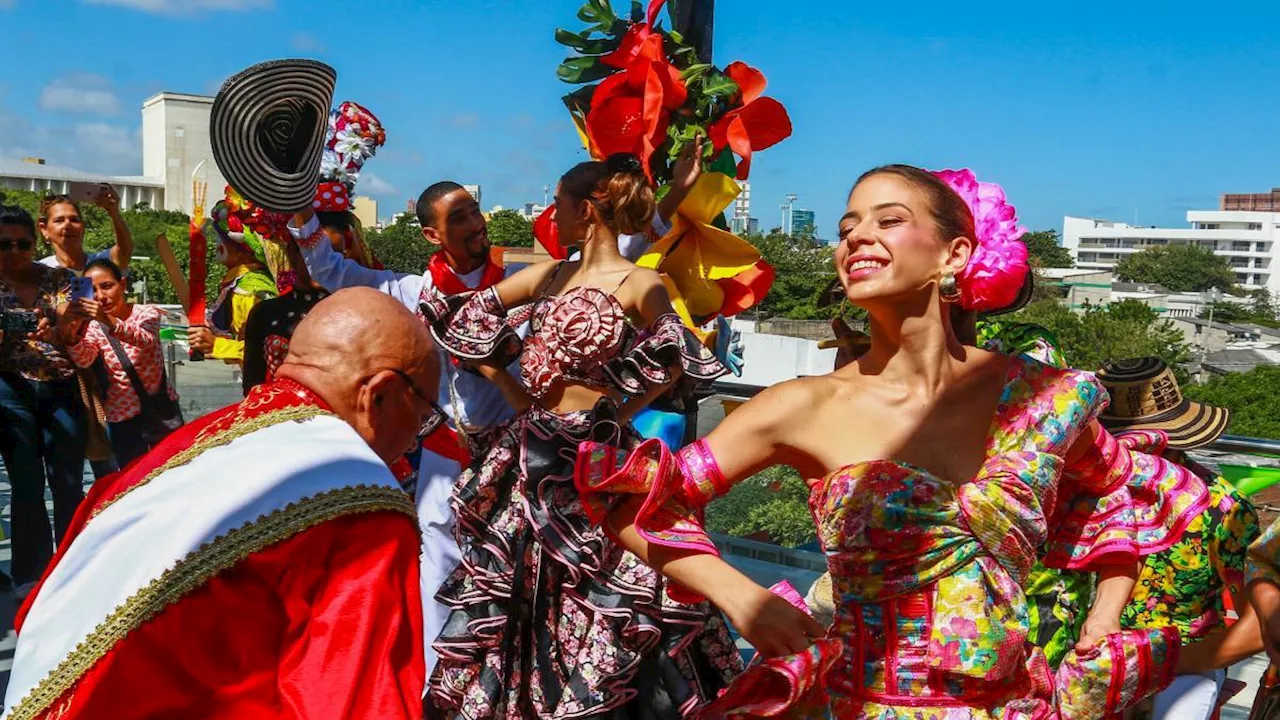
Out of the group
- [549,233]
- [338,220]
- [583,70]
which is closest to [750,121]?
[583,70]

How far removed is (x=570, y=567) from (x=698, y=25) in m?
1.91

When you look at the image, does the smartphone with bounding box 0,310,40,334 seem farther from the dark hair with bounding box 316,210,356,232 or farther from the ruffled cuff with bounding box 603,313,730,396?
the ruffled cuff with bounding box 603,313,730,396

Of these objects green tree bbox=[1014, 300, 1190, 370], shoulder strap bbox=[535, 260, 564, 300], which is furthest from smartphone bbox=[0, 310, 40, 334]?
green tree bbox=[1014, 300, 1190, 370]

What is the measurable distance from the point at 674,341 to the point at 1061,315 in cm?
6035

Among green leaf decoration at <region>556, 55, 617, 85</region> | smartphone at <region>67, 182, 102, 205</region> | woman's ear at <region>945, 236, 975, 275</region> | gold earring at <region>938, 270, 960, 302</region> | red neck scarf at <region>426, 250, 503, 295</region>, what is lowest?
red neck scarf at <region>426, 250, 503, 295</region>

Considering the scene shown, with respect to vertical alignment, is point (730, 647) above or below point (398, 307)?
below

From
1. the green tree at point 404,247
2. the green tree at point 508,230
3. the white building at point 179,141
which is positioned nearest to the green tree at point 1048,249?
the green tree at point 508,230

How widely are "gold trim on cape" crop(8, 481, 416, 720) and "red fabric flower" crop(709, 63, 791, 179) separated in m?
2.47

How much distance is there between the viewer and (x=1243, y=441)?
3.84 metres

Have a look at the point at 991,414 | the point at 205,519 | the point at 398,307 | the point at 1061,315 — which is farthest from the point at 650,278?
the point at 1061,315

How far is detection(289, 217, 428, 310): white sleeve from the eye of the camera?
451 cm

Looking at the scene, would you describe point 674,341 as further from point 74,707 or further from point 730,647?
→ point 74,707

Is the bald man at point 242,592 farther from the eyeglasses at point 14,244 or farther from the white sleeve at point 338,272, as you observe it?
the eyeglasses at point 14,244

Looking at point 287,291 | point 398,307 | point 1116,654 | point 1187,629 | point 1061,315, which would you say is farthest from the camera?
point 1061,315
